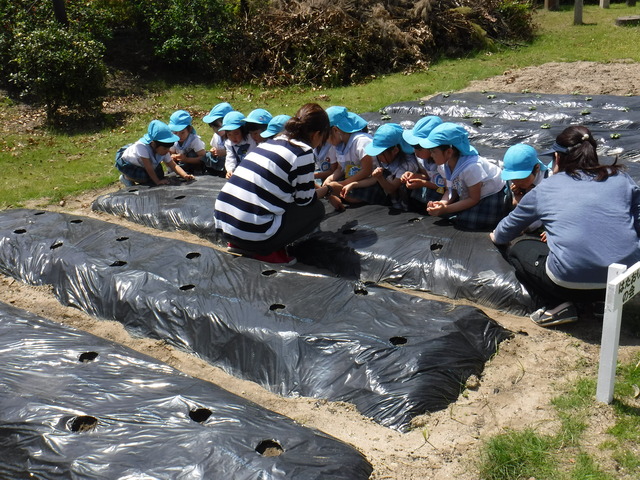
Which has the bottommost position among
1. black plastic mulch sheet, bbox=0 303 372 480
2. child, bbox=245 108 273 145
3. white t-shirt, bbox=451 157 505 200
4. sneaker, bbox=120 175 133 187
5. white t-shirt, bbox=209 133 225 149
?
sneaker, bbox=120 175 133 187

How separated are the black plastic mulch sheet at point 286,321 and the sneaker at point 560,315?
1.21ft

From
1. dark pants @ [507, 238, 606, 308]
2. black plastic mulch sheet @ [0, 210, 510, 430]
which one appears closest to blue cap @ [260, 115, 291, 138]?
black plastic mulch sheet @ [0, 210, 510, 430]

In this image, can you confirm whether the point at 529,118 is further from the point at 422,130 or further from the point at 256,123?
the point at 422,130

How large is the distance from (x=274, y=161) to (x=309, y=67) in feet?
32.3

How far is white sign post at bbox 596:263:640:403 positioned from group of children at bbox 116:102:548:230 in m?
1.83

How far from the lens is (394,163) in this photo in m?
6.34

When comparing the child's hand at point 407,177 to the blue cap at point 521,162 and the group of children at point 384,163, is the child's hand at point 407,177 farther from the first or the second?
the blue cap at point 521,162

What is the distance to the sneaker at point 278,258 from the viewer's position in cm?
564

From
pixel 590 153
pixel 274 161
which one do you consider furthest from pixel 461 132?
pixel 274 161

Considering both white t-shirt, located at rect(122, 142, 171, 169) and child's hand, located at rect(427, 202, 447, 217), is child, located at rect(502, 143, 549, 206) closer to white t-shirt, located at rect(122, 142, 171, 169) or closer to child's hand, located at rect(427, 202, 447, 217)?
child's hand, located at rect(427, 202, 447, 217)

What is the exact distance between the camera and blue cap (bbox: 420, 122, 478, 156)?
5348 millimetres

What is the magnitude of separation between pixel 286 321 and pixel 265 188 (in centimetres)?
148

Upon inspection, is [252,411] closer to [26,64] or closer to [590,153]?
[590,153]

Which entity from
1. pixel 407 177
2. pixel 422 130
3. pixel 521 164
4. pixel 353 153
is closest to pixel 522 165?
pixel 521 164
